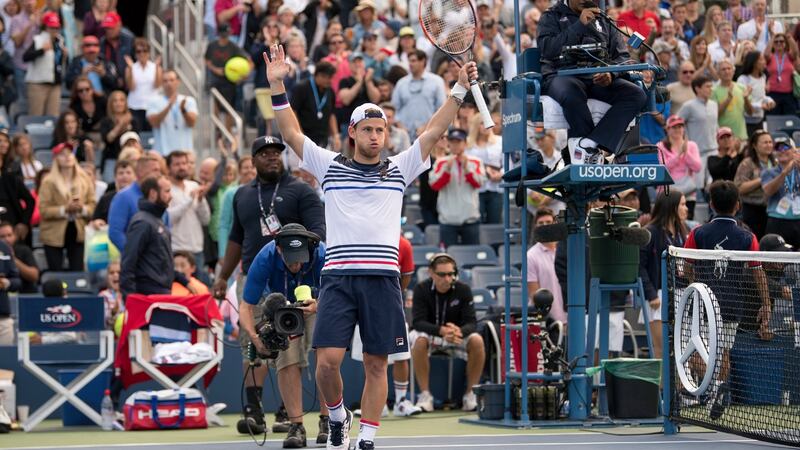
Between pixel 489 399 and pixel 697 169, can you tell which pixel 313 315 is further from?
pixel 697 169

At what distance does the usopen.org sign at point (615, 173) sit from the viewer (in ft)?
38.4

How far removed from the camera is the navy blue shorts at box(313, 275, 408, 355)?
9.30 m

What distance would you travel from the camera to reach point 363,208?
9359mm

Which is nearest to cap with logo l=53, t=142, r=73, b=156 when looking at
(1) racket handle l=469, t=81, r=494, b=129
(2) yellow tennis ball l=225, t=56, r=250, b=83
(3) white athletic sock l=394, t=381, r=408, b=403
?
(2) yellow tennis ball l=225, t=56, r=250, b=83

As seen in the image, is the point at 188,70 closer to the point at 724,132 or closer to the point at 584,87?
the point at 724,132

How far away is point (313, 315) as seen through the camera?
11336 millimetres

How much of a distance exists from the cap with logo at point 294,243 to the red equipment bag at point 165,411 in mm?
3516

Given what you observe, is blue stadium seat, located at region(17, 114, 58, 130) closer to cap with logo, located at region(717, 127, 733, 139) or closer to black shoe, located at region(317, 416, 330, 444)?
cap with logo, located at region(717, 127, 733, 139)

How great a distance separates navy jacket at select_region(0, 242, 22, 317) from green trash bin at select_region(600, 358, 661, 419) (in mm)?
5995

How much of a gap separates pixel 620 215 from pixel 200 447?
3873 mm

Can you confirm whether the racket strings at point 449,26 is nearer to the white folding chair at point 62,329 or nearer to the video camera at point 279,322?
the video camera at point 279,322

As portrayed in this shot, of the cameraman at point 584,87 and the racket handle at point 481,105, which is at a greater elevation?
the cameraman at point 584,87

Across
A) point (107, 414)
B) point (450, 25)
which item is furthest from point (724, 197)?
point (107, 414)

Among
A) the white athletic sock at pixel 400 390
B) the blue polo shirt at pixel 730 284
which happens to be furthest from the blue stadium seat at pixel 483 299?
the blue polo shirt at pixel 730 284
